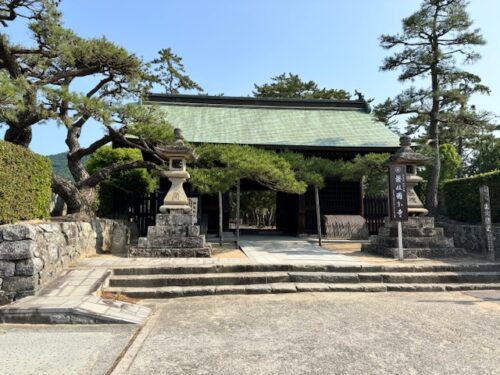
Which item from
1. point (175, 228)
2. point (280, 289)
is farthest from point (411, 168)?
point (175, 228)

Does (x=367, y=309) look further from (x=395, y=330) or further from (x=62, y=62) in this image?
(x=62, y=62)

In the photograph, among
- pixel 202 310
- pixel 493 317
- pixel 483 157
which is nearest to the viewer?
pixel 493 317

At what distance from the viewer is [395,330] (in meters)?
3.99

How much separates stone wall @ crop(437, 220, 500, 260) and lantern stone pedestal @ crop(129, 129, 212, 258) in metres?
7.54

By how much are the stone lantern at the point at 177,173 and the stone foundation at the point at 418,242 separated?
5.15 meters

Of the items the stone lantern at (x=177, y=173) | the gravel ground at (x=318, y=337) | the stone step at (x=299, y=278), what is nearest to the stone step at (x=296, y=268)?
the stone step at (x=299, y=278)

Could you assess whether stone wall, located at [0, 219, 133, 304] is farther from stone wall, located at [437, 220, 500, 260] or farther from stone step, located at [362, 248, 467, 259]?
stone wall, located at [437, 220, 500, 260]

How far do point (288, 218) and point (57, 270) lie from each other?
11.6m

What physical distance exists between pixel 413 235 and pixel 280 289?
458 centimetres

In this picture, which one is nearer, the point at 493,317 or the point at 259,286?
the point at 493,317

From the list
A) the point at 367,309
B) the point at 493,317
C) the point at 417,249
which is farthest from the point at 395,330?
the point at 417,249

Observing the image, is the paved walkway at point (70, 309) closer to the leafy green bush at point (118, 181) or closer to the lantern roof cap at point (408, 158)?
the leafy green bush at point (118, 181)

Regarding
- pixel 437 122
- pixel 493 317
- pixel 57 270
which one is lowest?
pixel 493 317

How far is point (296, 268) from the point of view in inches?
271
